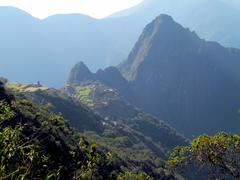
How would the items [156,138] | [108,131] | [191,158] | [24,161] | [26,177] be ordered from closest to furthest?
[26,177] < [24,161] < [191,158] < [108,131] < [156,138]

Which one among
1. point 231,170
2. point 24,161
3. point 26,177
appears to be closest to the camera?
point 26,177

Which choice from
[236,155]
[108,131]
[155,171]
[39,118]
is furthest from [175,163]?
[108,131]

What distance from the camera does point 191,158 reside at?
2264cm

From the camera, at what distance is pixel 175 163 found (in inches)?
921

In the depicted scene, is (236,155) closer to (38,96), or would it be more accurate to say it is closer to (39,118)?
(39,118)

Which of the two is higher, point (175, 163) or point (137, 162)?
point (137, 162)

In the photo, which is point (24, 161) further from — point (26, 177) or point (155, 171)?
point (155, 171)

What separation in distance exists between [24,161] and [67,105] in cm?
13885

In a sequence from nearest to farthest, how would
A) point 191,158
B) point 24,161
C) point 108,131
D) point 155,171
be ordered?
point 24,161
point 191,158
point 155,171
point 108,131

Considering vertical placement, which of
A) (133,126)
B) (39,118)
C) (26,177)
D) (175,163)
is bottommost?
(26,177)

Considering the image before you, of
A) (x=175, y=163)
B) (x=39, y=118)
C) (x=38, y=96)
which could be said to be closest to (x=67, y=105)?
(x=38, y=96)

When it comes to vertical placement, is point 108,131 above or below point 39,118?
above

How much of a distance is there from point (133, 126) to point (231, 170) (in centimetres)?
17297

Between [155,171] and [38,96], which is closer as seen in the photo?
[155,171]
